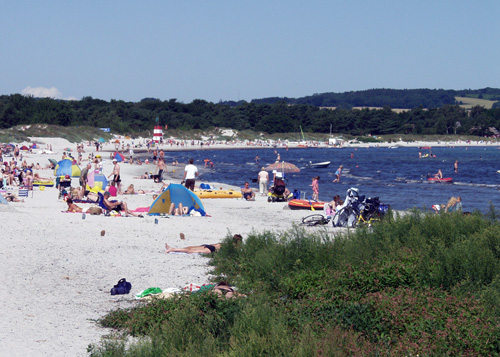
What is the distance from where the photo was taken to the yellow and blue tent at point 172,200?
54.3 ft

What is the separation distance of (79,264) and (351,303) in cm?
524

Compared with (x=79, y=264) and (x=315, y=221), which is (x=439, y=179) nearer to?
(x=315, y=221)

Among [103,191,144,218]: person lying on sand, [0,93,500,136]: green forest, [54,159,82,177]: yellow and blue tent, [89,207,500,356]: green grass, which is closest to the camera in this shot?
[89,207,500,356]: green grass

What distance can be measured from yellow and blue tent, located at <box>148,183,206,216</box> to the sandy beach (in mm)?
797

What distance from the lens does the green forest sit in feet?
348

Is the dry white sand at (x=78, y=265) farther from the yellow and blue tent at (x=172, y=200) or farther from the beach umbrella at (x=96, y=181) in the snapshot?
the beach umbrella at (x=96, y=181)

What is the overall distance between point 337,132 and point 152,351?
403ft

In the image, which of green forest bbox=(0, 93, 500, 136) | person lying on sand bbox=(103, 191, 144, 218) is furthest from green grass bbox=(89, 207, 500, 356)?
green forest bbox=(0, 93, 500, 136)

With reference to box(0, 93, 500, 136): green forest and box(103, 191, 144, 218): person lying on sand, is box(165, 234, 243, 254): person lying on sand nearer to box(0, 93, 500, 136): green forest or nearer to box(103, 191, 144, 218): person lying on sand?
box(103, 191, 144, 218): person lying on sand

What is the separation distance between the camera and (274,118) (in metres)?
121

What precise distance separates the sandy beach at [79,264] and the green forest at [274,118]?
82.7 meters

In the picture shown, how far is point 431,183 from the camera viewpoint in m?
36.9

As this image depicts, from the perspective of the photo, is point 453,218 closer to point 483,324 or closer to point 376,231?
point 376,231

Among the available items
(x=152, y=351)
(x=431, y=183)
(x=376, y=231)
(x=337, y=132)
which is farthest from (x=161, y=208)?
(x=337, y=132)
